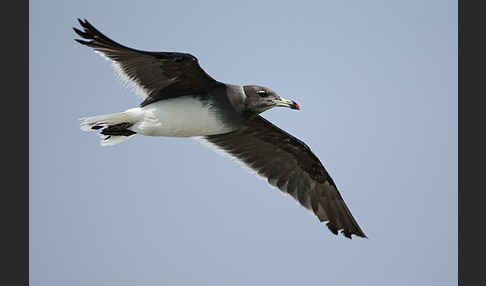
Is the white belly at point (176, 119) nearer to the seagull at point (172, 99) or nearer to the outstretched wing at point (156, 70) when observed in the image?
the seagull at point (172, 99)

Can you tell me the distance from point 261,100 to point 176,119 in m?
1.00

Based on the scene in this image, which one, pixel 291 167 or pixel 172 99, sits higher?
pixel 172 99

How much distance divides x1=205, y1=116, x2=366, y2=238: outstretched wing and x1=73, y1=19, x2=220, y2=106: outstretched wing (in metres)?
1.49

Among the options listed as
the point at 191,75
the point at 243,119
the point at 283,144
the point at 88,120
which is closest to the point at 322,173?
the point at 283,144

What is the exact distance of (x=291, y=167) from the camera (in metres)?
9.47

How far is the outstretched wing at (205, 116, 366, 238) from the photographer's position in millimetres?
9219

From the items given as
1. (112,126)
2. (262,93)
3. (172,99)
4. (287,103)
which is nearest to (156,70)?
(172,99)

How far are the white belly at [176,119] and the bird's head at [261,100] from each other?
0.36 metres

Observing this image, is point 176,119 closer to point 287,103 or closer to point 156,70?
point 156,70

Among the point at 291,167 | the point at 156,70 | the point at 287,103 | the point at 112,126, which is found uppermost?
the point at 156,70

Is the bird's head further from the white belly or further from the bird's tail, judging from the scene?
the bird's tail

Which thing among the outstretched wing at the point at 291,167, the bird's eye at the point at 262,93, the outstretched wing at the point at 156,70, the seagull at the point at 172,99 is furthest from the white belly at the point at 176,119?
the outstretched wing at the point at 291,167

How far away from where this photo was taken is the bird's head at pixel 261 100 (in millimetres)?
7871

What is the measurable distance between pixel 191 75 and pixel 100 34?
3.59ft
